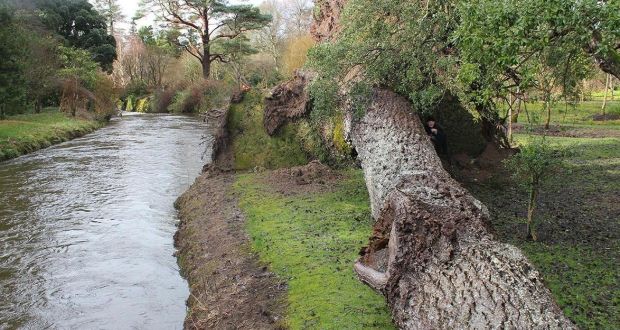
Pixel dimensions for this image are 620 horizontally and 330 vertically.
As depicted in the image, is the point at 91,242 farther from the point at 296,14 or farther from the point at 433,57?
the point at 296,14

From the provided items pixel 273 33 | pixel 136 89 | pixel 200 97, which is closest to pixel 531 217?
pixel 200 97

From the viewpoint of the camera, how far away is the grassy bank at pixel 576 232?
5523 millimetres

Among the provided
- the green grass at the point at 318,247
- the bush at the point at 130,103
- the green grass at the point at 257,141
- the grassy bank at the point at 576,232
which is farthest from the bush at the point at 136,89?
the grassy bank at the point at 576,232

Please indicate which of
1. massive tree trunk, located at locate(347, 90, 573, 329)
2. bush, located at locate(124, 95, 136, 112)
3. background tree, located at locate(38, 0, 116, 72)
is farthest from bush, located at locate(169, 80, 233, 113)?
massive tree trunk, located at locate(347, 90, 573, 329)

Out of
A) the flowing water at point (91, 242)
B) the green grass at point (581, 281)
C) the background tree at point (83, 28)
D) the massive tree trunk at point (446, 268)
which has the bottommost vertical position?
the flowing water at point (91, 242)

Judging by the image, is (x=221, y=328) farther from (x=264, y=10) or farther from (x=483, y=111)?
(x=264, y=10)

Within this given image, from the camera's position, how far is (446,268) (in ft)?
15.0

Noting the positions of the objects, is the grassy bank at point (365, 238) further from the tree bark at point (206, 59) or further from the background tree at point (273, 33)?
the tree bark at point (206, 59)

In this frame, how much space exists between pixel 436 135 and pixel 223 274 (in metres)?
6.75

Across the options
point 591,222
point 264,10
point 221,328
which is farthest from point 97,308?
point 264,10

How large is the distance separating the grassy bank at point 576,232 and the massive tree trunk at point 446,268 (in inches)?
57.8

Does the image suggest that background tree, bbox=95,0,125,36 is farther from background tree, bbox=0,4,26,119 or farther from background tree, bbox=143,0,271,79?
background tree, bbox=0,4,26,119

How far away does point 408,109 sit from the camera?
9.68m

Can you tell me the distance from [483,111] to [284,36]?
40617 millimetres
